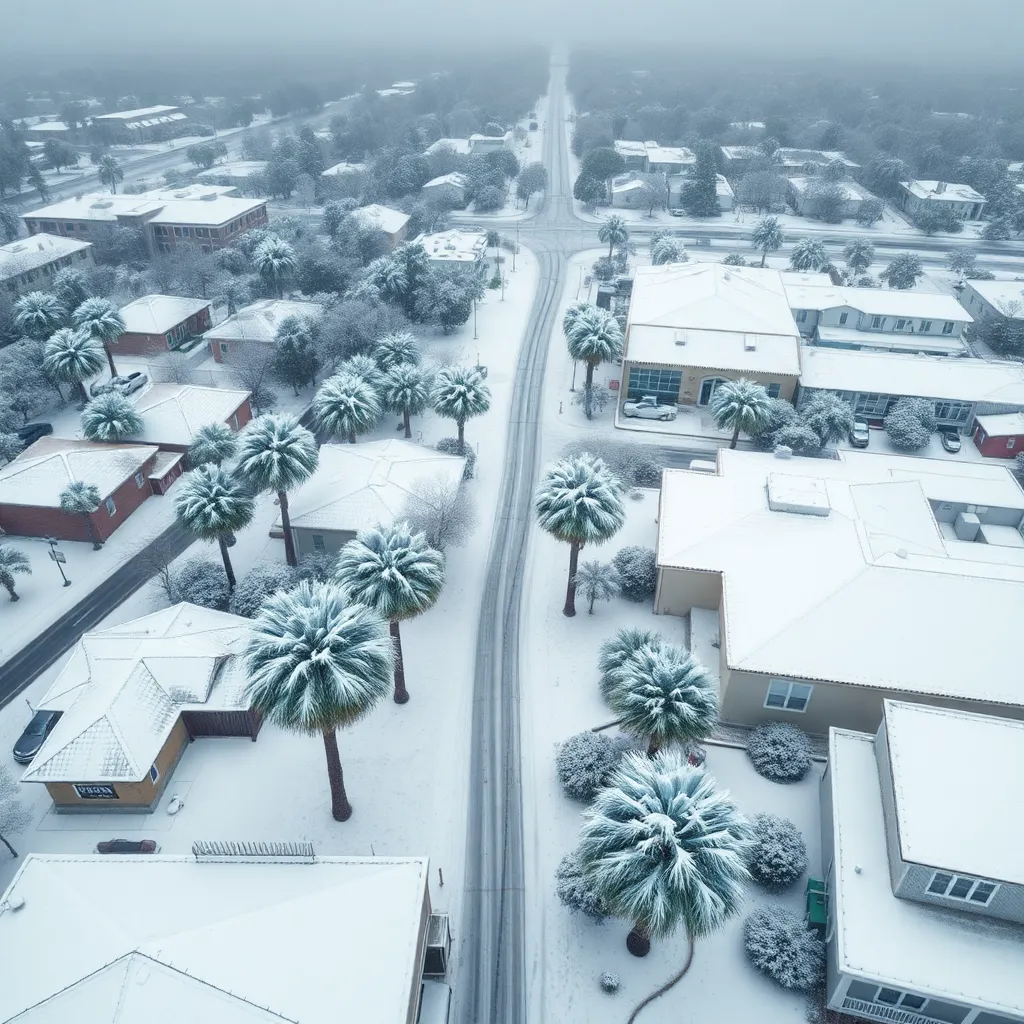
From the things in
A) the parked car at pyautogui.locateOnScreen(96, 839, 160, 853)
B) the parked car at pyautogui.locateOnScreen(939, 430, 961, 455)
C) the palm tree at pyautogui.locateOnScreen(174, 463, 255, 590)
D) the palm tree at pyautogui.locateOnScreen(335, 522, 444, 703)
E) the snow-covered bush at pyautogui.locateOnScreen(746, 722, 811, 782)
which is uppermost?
the palm tree at pyautogui.locateOnScreen(335, 522, 444, 703)

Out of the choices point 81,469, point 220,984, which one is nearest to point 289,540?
point 81,469

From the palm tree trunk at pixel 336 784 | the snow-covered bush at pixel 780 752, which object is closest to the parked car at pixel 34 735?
the palm tree trunk at pixel 336 784

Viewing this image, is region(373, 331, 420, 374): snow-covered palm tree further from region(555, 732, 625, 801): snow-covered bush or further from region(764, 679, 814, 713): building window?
region(764, 679, 814, 713): building window

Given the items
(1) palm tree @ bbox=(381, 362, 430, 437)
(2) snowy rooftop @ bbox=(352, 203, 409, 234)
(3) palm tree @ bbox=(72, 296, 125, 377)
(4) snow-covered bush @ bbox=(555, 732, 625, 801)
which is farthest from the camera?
(2) snowy rooftop @ bbox=(352, 203, 409, 234)

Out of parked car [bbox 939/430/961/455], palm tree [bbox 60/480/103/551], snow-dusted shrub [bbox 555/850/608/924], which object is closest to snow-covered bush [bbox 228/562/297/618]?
palm tree [bbox 60/480/103/551]

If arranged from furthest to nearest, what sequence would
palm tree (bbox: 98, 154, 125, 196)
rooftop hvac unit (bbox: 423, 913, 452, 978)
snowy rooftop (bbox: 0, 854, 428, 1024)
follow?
palm tree (bbox: 98, 154, 125, 196), rooftop hvac unit (bbox: 423, 913, 452, 978), snowy rooftop (bbox: 0, 854, 428, 1024)

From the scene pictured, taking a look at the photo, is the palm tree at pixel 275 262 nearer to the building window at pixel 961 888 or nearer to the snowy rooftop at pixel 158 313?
the snowy rooftop at pixel 158 313

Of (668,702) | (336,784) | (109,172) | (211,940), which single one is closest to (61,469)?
(336,784)
